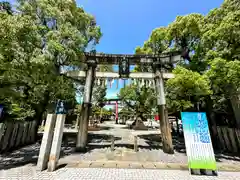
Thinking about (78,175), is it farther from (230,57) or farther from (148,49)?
(148,49)

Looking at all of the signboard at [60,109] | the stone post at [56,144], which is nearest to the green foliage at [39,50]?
the signboard at [60,109]

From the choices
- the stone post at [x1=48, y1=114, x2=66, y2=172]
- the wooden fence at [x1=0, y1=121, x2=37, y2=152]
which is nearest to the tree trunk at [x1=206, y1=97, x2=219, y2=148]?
the stone post at [x1=48, y1=114, x2=66, y2=172]

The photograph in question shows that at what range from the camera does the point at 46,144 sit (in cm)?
399

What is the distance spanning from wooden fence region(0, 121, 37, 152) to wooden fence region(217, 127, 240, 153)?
10534mm

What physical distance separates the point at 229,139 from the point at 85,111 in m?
7.75

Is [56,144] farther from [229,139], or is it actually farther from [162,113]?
[229,139]

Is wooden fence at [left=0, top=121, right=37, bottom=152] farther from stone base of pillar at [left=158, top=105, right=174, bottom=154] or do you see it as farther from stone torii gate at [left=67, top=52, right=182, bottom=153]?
stone base of pillar at [left=158, top=105, right=174, bottom=154]

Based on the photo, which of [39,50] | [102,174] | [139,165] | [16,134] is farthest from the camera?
[16,134]

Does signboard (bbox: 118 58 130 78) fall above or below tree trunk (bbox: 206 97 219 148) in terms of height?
above

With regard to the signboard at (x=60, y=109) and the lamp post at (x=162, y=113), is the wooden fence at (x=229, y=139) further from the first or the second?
the signboard at (x=60, y=109)

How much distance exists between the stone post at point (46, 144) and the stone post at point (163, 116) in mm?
4955

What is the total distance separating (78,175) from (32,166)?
177cm

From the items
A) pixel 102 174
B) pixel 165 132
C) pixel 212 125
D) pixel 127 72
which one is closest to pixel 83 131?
pixel 102 174

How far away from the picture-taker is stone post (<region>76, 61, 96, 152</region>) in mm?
6098
